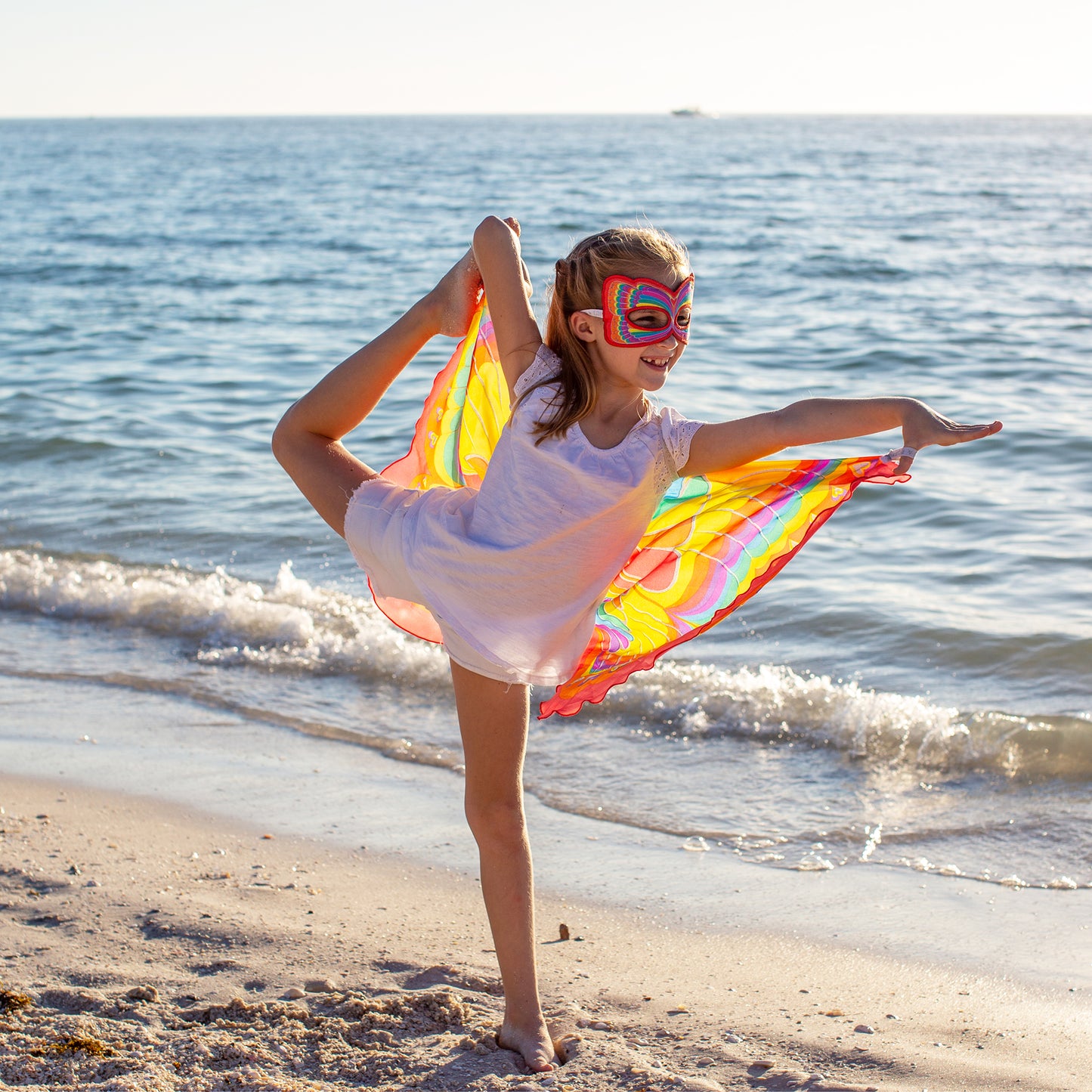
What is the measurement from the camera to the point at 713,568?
3217 millimetres

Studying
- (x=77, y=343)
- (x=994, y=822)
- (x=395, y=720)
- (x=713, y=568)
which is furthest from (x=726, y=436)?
(x=77, y=343)

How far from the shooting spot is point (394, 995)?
9.95ft

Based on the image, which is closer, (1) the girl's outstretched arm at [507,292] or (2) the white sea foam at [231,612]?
(1) the girl's outstretched arm at [507,292]

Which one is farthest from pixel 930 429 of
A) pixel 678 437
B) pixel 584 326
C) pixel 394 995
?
pixel 394 995

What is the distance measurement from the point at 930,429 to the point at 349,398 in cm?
137

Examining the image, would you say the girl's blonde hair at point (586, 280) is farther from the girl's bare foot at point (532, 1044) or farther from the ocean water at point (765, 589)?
the ocean water at point (765, 589)

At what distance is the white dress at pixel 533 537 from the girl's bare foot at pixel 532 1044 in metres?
0.84

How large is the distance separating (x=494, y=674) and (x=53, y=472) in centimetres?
760

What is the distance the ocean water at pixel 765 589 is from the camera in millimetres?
4680

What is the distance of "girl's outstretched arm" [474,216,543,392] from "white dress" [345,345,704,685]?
0.28 feet

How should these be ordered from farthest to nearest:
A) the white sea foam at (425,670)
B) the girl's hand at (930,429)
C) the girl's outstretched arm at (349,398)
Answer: the white sea foam at (425,670)
the girl's outstretched arm at (349,398)
the girl's hand at (930,429)

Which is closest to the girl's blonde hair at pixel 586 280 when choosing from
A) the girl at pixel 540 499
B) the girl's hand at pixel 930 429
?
the girl at pixel 540 499

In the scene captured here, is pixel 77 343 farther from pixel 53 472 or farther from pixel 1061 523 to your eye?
pixel 1061 523

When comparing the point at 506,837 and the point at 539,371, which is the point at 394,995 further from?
the point at 539,371
